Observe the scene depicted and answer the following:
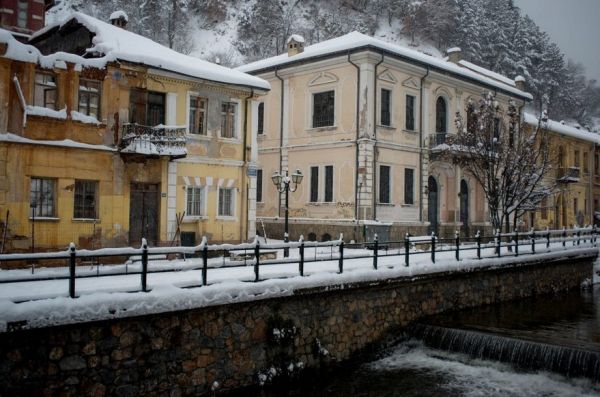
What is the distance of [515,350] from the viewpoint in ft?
42.5

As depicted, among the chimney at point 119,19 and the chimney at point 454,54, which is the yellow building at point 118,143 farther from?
the chimney at point 454,54

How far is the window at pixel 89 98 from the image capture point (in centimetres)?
1709

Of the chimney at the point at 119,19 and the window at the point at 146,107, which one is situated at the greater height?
the chimney at the point at 119,19

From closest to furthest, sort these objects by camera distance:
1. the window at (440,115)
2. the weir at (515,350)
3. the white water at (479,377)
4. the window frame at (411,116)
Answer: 1. the white water at (479,377)
2. the weir at (515,350)
3. the window frame at (411,116)
4. the window at (440,115)

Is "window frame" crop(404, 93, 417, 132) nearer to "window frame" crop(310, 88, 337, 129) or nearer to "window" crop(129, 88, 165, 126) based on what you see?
"window frame" crop(310, 88, 337, 129)

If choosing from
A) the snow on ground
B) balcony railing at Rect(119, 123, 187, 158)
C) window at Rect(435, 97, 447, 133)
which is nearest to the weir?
the snow on ground

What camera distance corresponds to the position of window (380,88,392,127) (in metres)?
27.1

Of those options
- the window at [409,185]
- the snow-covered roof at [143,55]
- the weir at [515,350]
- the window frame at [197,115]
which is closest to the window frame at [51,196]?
the snow-covered roof at [143,55]

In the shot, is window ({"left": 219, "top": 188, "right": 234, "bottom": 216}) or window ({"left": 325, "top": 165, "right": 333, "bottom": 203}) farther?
window ({"left": 325, "top": 165, "right": 333, "bottom": 203})

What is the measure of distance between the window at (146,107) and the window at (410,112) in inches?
538

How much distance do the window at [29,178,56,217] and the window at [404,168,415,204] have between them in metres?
17.1

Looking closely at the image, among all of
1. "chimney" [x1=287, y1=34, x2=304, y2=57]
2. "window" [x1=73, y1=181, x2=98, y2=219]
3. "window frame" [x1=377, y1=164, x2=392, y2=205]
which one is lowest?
"window" [x1=73, y1=181, x2=98, y2=219]

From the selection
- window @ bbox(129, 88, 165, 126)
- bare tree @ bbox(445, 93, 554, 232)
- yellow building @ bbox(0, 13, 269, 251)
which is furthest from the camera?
bare tree @ bbox(445, 93, 554, 232)

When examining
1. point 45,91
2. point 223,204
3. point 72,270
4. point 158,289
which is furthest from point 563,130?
point 72,270
